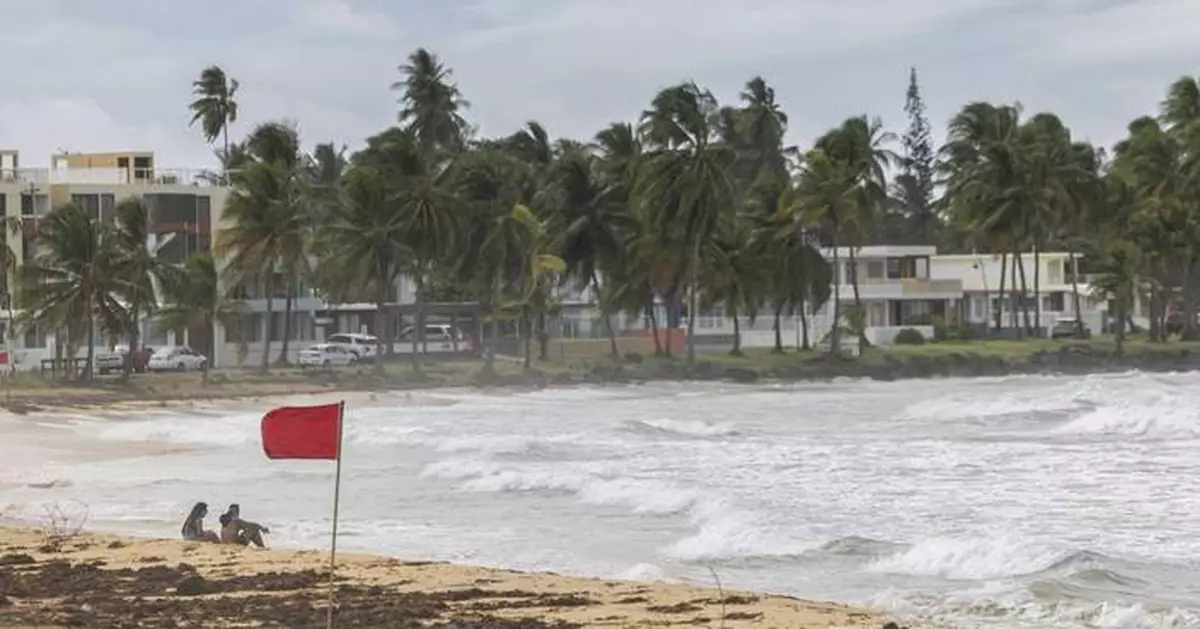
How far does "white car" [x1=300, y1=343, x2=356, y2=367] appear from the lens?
65312 millimetres

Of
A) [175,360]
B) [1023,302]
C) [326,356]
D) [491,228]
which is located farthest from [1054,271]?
[175,360]

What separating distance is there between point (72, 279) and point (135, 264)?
2.16 m

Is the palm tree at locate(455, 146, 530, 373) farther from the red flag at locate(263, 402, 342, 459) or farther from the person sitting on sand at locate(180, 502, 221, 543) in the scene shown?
the red flag at locate(263, 402, 342, 459)

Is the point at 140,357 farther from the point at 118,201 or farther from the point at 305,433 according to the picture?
the point at 305,433

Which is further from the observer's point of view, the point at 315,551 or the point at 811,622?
the point at 315,551

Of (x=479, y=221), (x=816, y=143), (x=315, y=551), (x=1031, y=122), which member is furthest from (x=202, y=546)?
→ (x=1031, y=122)

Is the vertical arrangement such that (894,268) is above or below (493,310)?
above

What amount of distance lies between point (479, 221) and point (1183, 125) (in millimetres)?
37876

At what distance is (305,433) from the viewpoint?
36.4 ft

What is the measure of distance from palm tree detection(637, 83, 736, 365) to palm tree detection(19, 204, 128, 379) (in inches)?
788

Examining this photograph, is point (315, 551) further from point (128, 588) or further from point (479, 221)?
point (479, 221)

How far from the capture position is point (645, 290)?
71188 mm

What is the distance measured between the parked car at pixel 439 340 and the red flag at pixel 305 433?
56.9 metres

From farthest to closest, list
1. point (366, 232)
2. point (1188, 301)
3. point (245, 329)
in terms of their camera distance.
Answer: point (1188, 301), point (245, 329), point (366, 232)
